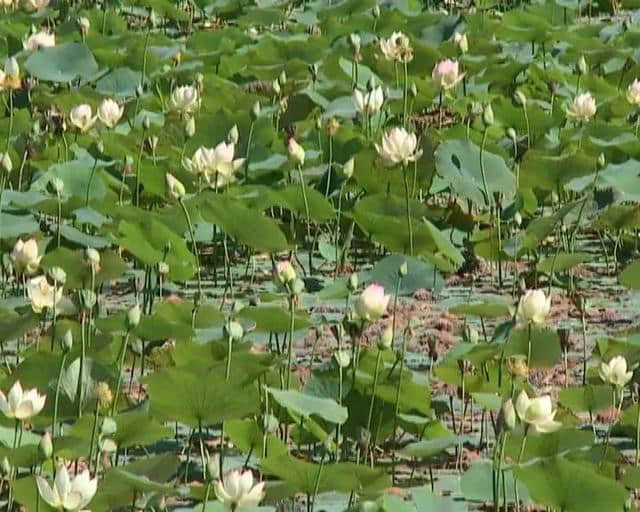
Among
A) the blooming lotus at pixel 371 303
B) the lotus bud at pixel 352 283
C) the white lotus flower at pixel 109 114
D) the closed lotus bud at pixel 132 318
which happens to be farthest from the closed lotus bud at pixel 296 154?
the closed lotus bud at pixel 132 318

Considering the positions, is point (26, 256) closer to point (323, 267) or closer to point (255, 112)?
point (323, 267)

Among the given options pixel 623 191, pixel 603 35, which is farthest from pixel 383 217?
pixel 603 35

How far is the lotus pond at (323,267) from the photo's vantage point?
253 cm

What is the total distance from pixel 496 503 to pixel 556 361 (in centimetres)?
60

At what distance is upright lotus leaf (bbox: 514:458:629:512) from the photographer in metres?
2.29

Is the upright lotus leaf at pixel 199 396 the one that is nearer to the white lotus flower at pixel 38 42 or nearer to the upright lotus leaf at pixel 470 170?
the upright lotus leaf at pixel 470 170

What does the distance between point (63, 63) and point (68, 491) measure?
3.30m

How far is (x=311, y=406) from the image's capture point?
256 centimetres

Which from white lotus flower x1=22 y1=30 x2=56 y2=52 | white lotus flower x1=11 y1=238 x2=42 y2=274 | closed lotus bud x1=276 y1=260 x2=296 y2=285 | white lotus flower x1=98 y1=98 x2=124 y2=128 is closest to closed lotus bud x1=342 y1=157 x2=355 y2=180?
white lotus flower x1=98 y1=98 x2=124 y2=128

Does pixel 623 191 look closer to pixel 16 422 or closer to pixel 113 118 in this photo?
pixel 113 118

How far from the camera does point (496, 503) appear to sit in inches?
93.7

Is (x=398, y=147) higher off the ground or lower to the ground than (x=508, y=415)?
lower

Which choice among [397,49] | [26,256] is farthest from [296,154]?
[26,256]

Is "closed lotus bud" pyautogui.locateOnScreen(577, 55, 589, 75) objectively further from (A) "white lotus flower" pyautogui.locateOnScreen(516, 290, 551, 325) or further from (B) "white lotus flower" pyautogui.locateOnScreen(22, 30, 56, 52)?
(A) "white lotus flower" pyautogui.locateOnScreen(516, 290, 551, 325)
